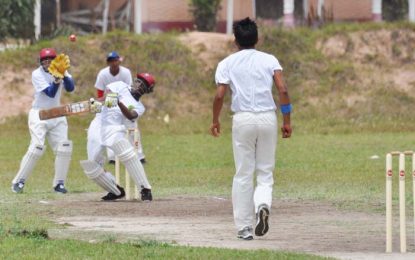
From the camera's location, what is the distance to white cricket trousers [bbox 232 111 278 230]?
14125 mm

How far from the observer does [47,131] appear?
20828 millimetres

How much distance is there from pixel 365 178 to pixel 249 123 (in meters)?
9.83

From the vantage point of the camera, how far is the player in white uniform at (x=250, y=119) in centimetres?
1413

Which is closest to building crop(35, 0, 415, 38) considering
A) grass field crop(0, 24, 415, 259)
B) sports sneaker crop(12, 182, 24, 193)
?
grass field crop(0, 24, 415, 259)

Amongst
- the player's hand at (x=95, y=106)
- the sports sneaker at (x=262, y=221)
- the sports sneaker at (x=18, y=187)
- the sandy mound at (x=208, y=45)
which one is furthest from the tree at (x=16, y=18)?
the sports sneaker at (x=262, y=221)

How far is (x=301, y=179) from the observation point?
2372 centimetres

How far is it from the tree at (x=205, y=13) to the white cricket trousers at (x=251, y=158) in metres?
35.2

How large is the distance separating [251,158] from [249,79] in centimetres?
81

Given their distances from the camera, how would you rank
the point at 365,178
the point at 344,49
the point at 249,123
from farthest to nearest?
the point at 344,49 < the point at 365,178 < the point at 249,123

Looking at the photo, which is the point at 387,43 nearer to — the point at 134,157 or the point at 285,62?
the point at 285,62

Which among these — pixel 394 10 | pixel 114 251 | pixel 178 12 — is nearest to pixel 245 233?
pixel 114 251

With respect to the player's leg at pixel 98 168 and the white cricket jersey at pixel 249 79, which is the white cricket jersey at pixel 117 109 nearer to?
the player's leg at pixel 98 168

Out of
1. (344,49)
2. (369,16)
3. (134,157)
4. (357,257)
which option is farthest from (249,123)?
(369,16)

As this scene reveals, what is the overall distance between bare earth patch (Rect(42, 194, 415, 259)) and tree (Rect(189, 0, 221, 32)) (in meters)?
30.6
